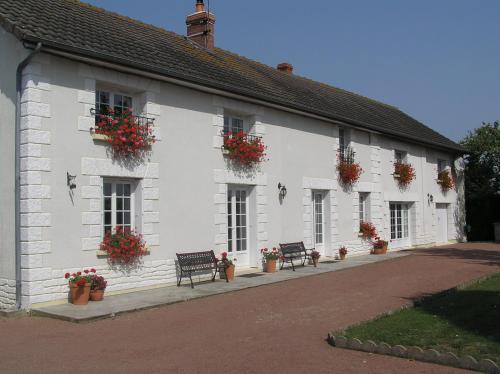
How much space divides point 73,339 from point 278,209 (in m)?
7.89

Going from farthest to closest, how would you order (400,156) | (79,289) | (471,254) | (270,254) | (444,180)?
1. (444,180)
2. (400,156)
3. (471,254)
4. (270,254)
5. (79,289)

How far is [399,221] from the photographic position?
20281mm

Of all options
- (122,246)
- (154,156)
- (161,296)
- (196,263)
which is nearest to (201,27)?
(154,156)

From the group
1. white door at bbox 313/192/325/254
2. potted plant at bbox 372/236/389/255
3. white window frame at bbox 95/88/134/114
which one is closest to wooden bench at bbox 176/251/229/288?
white window frame at bbox 95/88/134/114

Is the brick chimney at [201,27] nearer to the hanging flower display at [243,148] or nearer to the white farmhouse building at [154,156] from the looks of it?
the white farmhouse building at [154,156]

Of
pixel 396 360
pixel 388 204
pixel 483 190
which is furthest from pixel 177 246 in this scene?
pixel 483 190

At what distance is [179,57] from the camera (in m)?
13.0

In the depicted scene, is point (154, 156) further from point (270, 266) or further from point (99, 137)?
point (270, 266)

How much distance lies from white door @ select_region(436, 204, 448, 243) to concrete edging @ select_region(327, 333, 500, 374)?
17298mm

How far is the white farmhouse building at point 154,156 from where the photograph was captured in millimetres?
9266

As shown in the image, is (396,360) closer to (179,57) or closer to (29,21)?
(29,21)

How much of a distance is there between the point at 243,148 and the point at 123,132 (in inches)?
135

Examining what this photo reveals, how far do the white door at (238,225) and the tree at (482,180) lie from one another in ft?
48.6

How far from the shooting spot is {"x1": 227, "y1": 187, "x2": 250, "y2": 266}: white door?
43.3 ft
